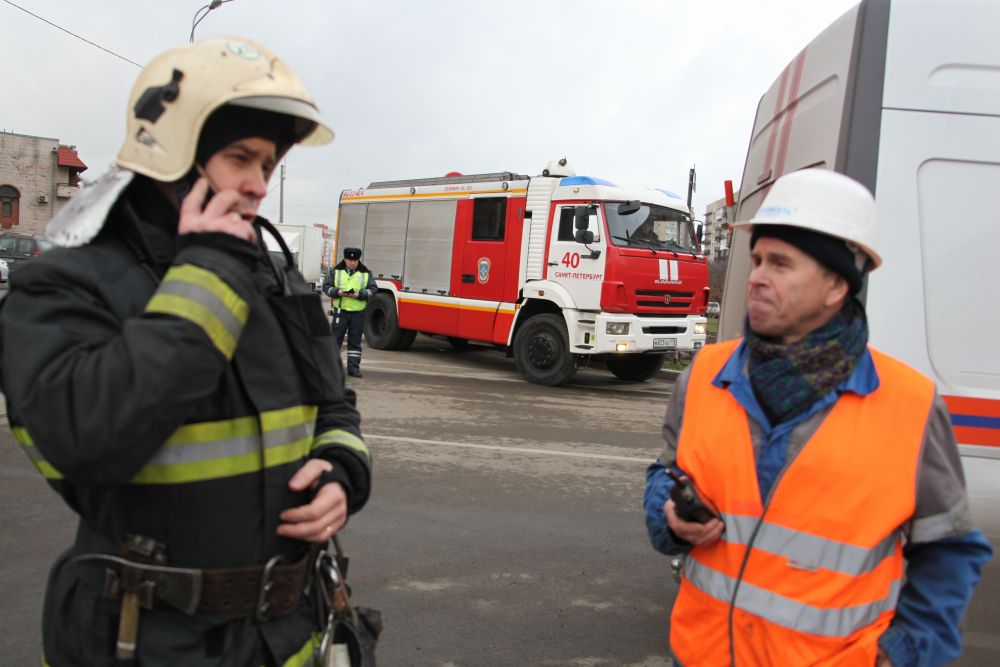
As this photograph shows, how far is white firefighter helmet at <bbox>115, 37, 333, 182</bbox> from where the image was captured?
1309 mm

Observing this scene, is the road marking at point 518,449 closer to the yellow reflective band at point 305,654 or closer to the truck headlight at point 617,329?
the truck headlight at point 617,329

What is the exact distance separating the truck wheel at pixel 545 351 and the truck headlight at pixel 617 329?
0.68 meters

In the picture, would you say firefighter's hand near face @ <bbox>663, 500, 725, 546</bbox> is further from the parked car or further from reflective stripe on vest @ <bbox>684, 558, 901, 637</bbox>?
the parked car

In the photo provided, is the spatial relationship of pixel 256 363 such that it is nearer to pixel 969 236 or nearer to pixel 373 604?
pixel 969 236

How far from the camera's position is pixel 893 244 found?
2.28 meters

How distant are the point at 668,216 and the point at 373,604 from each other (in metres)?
9.14

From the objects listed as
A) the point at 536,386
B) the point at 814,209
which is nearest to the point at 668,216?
the point at 536,386

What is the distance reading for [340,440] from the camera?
5.14 ft

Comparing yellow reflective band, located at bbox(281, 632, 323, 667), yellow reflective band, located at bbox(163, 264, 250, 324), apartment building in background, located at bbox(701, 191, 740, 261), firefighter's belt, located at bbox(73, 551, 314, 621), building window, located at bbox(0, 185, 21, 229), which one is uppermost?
apartment building in background, located at bbox(701, 191, 740, 261)

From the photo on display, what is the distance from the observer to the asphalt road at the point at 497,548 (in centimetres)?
320

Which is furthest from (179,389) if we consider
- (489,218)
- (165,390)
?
(489,218)

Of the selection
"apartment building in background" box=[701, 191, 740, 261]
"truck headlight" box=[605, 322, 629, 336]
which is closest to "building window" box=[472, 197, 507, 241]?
"truck headlight" box=[605, 322, 629, 336]

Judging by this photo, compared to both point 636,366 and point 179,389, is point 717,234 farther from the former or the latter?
point 179,389

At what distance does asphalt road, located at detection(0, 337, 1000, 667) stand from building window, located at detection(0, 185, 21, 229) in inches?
1805
